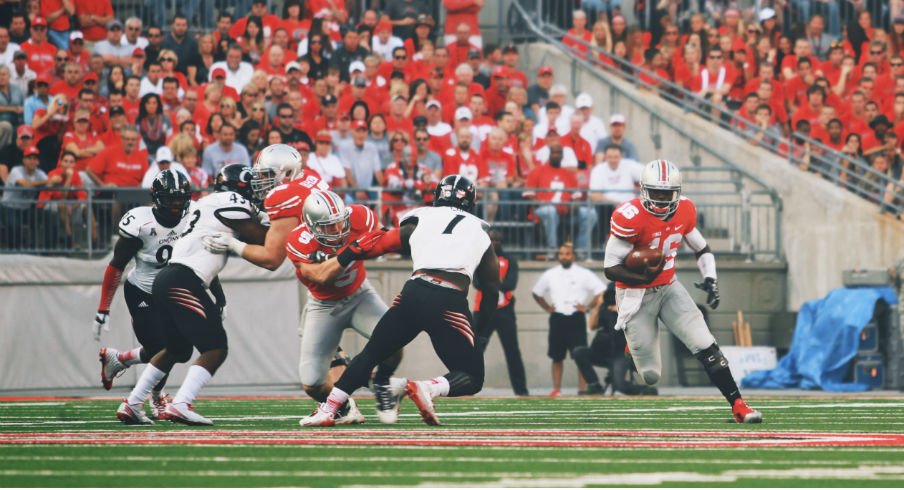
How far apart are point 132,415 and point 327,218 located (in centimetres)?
184

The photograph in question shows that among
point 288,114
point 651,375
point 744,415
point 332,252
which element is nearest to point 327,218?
point 332,252

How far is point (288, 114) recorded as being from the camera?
59.7 ft

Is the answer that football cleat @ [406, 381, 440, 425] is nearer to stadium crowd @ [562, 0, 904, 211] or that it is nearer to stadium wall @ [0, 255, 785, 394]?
stadium wall @ [0, 255, 785, 394]

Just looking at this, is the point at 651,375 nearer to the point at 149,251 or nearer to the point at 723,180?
the point at 149,251

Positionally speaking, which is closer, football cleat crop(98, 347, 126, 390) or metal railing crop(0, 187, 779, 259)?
football cleat crop(98, 347, 126, 390)

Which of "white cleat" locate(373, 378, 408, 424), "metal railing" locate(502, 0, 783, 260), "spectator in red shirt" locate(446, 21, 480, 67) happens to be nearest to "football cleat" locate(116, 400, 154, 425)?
"white cleat" locate(373, 378, 408, 424)

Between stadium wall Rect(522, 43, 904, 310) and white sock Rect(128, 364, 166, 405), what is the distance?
34.9ft

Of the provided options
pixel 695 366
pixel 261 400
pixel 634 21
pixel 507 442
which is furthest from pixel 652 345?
pixel 634 21

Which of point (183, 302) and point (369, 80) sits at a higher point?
point (369, 80)

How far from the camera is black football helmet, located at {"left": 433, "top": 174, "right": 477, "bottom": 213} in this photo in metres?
10.4

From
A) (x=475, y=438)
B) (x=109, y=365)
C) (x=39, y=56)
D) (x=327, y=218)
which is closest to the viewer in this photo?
(x=475, y=438)

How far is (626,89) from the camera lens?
71.7 ft

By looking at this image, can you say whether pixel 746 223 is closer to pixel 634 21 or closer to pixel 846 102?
pixel 846 102

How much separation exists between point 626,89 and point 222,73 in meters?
5.67
